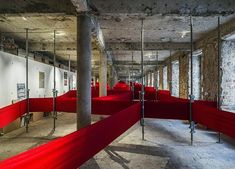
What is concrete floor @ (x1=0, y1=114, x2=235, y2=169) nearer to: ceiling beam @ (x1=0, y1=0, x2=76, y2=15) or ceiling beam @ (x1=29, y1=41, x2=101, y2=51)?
ceiling beam @ (x1=0, y1=0, x2=76, y2=15)

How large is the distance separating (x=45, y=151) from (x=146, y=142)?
11.7 ft

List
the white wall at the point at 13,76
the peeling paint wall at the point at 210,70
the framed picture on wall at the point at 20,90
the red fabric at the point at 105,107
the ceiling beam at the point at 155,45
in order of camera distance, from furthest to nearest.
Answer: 1. the ceiling beam at the point at 155,45
2. the framed picture on wall at the point at 20,90
3. the peeling paint wall at the point at 210,70
4. the white wall at the point at 13,76
5. the red fabric at the point at 105,107

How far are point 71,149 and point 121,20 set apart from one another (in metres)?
3.77

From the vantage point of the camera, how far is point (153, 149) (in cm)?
448

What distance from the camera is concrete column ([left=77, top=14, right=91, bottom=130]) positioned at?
3951mm

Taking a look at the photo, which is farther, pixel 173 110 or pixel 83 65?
pixel 173 110

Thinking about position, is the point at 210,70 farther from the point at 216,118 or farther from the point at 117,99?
the point at 216,118

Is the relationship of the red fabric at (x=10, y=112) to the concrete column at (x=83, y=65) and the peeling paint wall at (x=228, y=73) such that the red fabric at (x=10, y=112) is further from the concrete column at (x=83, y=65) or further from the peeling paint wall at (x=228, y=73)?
the peeling paint wall at (x=228, y=73)

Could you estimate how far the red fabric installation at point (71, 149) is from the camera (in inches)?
62.0

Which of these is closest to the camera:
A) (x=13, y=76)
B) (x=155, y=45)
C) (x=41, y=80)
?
(x=13, y=76)

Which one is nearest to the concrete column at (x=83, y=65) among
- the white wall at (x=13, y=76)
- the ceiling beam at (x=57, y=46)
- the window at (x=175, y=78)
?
the white wall at (x=13, y=76)

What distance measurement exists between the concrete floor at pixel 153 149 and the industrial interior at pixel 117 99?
18 mm

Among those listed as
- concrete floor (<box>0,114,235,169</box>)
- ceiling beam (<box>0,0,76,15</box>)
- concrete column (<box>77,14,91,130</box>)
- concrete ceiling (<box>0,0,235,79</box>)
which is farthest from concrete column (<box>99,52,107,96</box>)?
ceiling beam (<box>0,0,76,15</box>)

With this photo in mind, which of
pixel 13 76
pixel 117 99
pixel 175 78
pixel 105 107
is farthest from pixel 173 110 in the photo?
pixel 175 78
